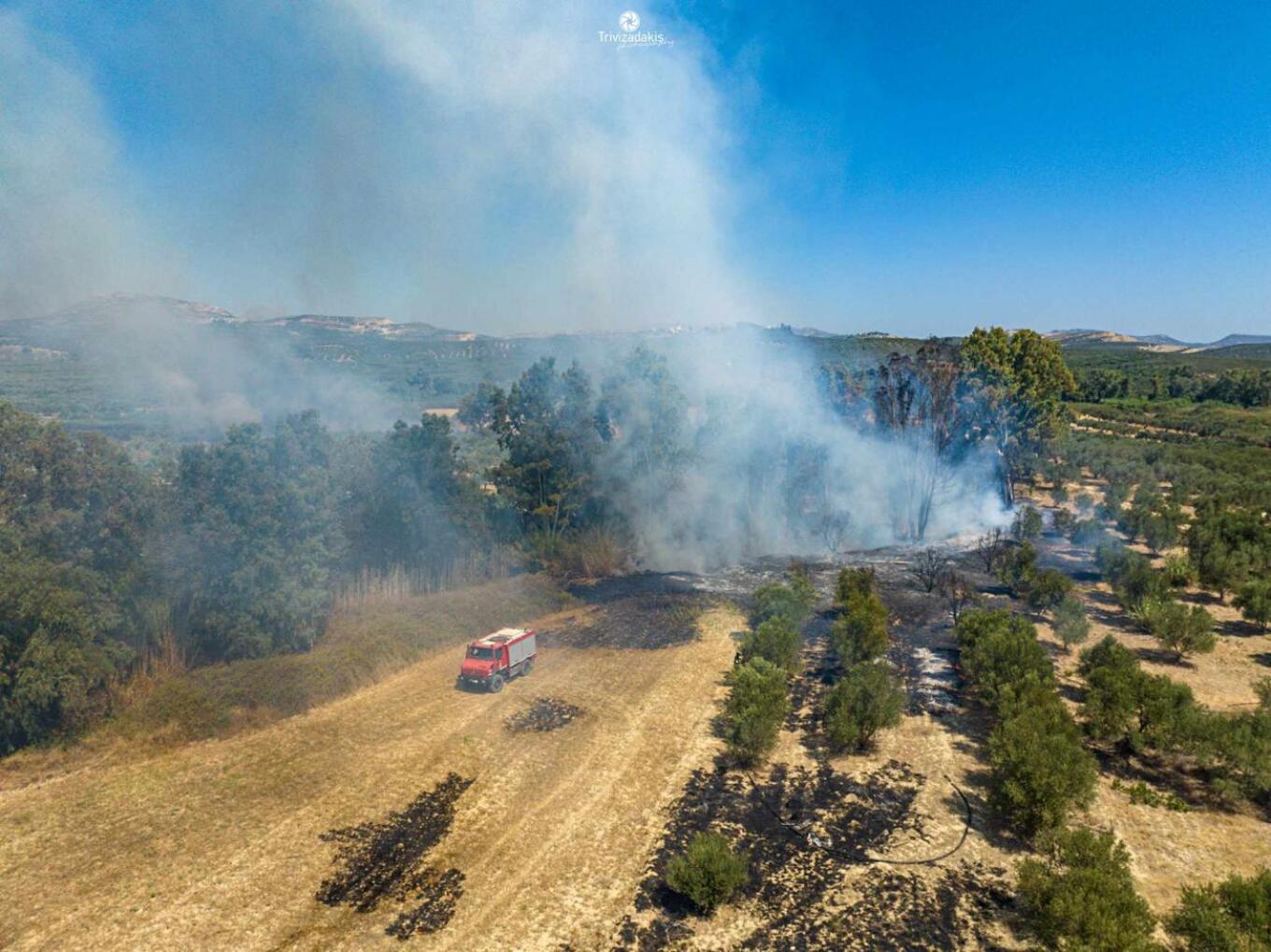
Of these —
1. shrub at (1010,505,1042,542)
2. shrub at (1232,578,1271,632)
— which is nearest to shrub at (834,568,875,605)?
shrub at (1232,578,1271,632)

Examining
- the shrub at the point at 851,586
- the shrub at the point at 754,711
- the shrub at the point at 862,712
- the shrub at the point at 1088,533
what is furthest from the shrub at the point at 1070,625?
the shrub at the point at 1088,533

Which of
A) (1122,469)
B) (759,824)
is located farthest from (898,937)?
(1122,469)

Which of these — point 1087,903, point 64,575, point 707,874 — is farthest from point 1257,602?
point 64,575

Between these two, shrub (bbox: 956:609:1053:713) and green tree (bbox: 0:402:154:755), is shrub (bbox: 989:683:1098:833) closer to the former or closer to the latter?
shrub (bbox: 956:609:1053:713)

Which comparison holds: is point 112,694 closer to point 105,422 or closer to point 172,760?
point 172,760

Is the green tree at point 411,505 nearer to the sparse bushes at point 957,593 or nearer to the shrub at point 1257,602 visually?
the sparse bushes at point 957,593

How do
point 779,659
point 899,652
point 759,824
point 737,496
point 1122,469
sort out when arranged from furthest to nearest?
point 1122,469 < point 737,496 < point 899,652 < point 779,659 < point 759,824

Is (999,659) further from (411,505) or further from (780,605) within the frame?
(411,505)
